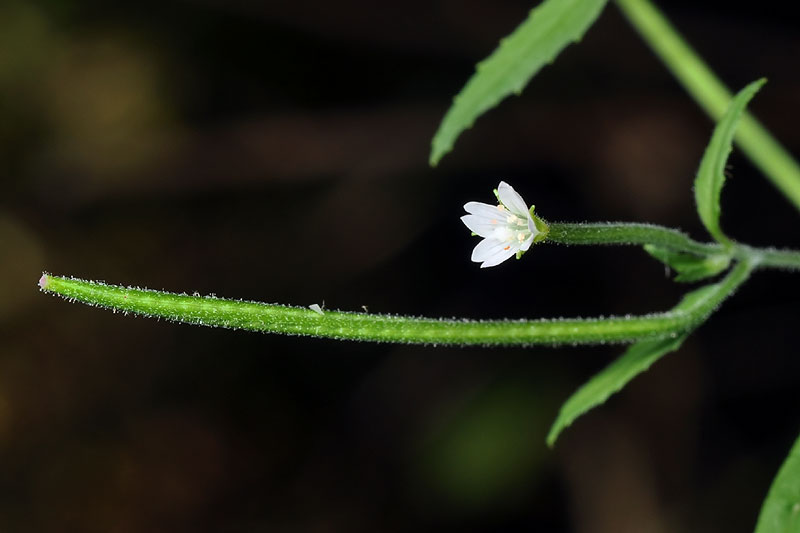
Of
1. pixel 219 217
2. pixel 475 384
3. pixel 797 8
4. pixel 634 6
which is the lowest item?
pixel 475 384

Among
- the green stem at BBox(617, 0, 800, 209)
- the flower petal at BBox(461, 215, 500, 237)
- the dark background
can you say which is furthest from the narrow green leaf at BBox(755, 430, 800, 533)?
the dark background

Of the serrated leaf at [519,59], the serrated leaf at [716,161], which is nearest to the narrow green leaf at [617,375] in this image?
the serrated leaf at [716,161]

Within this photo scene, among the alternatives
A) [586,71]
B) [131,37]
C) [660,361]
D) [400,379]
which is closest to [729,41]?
[586,71]

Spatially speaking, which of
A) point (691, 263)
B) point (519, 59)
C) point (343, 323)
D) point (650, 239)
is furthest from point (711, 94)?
point (343, 323)

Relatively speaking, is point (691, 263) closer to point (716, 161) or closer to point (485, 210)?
point (716, 161)

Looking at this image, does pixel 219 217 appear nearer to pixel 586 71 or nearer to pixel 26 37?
pixel 26 37

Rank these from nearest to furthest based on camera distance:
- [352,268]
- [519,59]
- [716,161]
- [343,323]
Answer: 1. [343,323]
2. [716,161]
3. [519,59]
4. [352,268]
